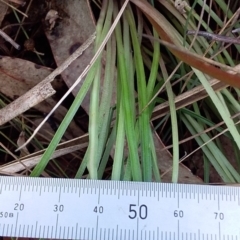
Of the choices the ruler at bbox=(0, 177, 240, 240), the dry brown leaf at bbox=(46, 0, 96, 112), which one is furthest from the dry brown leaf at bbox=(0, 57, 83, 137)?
the ruler at bbox=(0, 177, 240, 240)

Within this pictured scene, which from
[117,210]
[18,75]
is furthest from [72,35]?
[117,210]

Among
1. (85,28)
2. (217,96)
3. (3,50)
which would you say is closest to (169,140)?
(217,96)

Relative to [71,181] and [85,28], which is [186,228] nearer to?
[71,181]

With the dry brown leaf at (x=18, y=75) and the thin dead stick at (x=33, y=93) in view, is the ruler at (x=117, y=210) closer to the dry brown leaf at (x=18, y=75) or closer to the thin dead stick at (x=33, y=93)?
the thin dead stick at (x=33, y=93)

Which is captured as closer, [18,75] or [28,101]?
[28,101]

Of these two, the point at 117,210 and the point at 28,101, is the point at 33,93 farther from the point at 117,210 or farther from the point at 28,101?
the point at 117,210

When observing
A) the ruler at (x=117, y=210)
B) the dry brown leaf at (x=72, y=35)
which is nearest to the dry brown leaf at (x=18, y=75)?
the dry brown leaf at (x=72, y=35)

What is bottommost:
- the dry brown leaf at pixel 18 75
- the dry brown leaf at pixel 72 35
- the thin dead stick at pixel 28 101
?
the thin dead stick at pixel 28 101

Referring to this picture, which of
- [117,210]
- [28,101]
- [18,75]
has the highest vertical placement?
[18,75]
